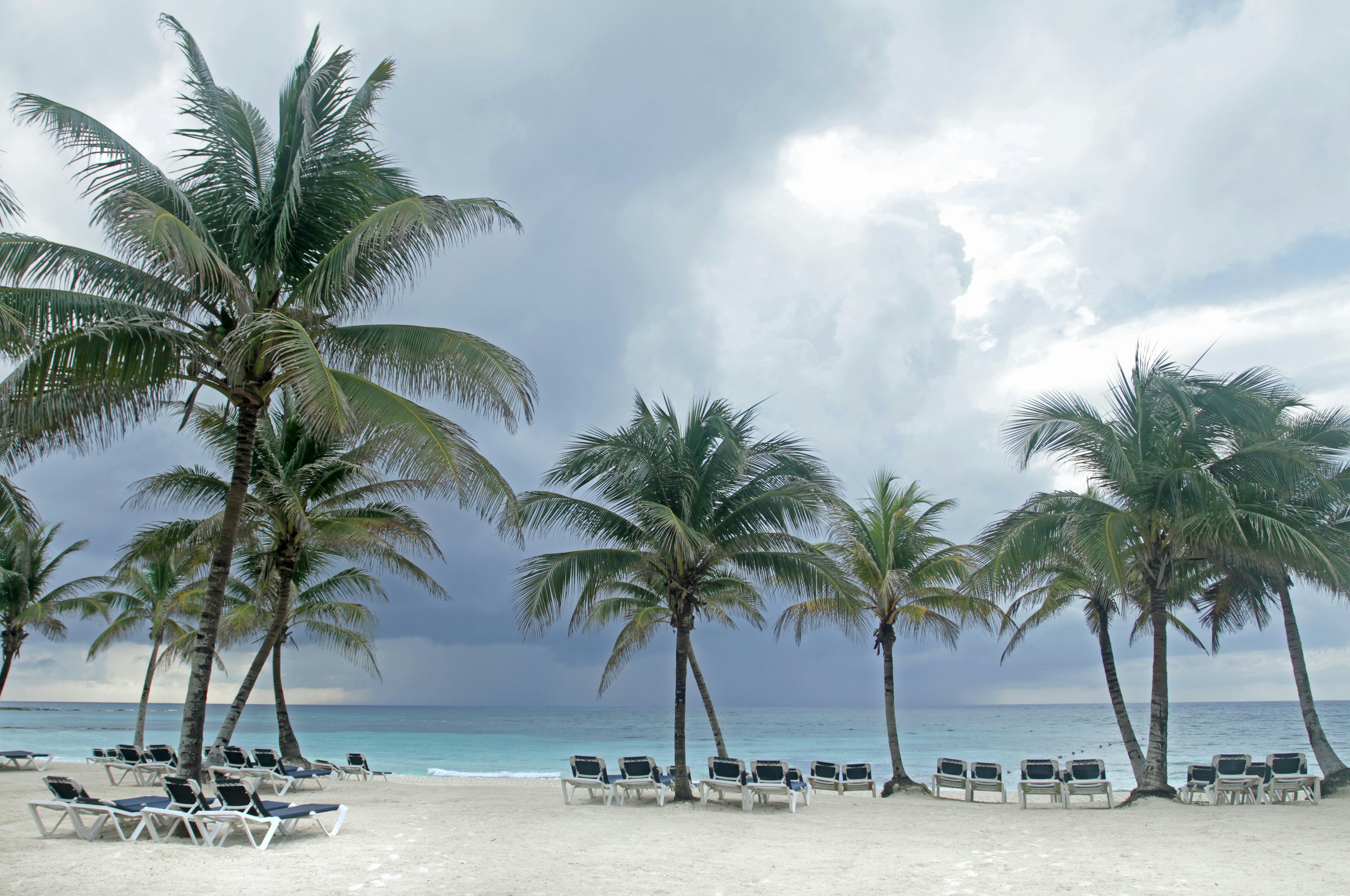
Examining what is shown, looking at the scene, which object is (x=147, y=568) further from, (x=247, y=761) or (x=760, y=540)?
(x=760, y=540)

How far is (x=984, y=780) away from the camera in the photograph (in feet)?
48.4

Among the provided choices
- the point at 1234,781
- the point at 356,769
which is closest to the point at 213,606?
the point at 356,769

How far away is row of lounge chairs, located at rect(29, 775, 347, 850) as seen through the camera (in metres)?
8.27

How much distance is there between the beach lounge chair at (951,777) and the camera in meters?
15.0

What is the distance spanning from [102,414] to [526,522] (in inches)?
239

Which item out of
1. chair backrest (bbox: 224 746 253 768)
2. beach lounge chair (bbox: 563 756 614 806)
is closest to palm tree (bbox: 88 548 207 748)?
chair backrest (bbox: 224 746 253 768)

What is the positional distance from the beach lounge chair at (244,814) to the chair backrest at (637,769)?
16.3 feet

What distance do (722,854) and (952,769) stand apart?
8761 millimetres

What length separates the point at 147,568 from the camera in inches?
953

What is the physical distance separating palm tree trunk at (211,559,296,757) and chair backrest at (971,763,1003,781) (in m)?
12.8

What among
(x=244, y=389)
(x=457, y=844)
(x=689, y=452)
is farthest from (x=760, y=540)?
(x=244, y=389)

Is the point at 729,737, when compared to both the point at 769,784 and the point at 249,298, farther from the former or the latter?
the point at 249,298

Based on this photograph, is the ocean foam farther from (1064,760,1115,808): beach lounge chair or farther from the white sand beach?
(1064,760,1115,808): beach lounge chair

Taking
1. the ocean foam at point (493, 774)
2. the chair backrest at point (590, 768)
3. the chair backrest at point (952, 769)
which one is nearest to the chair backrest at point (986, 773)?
the chair backrest at point (952, 769)
